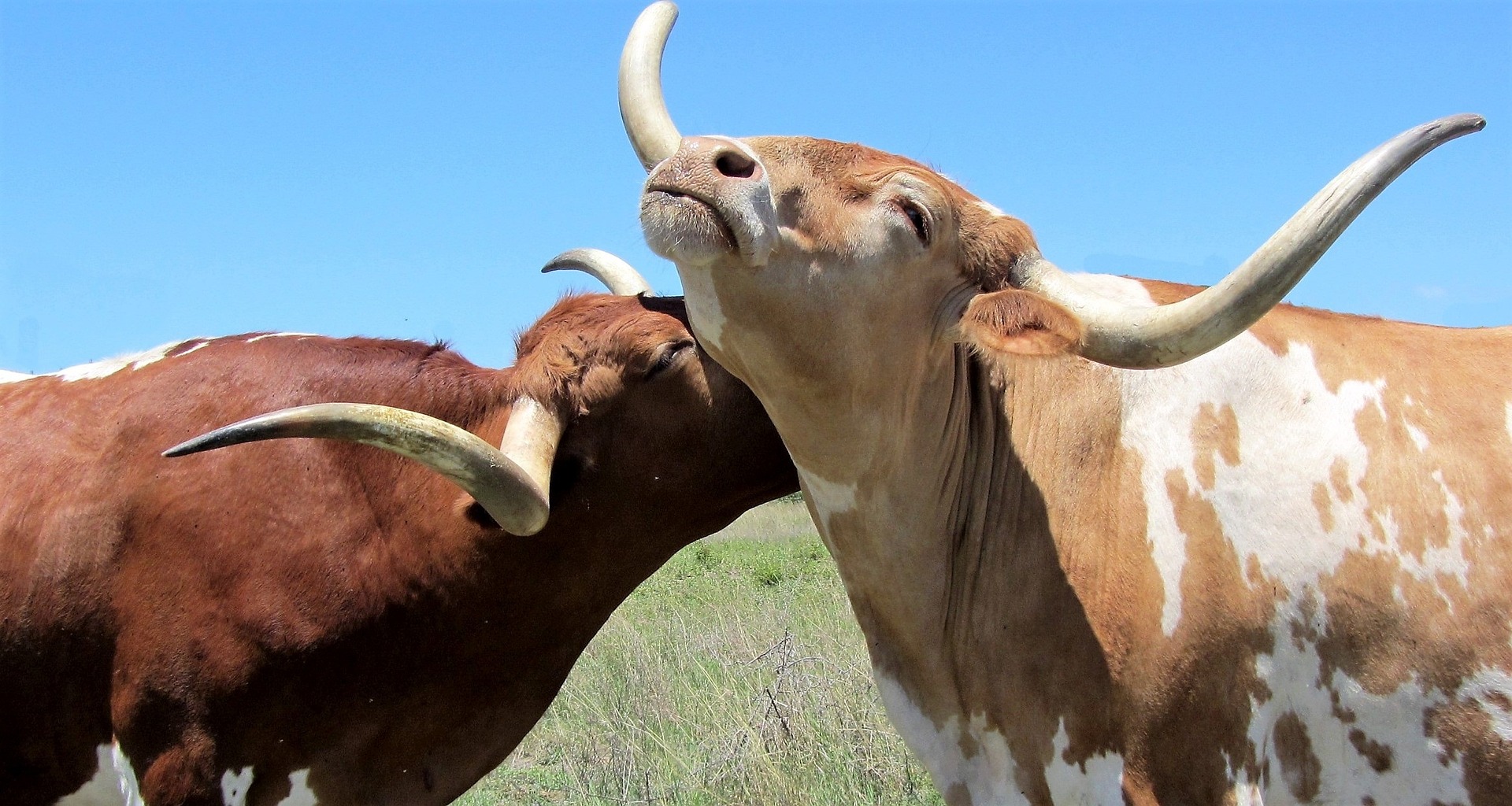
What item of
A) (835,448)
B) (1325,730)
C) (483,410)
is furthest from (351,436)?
(1325,730)

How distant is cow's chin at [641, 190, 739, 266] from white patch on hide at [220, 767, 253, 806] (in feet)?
7.99

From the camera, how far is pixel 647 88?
3342 millimetres

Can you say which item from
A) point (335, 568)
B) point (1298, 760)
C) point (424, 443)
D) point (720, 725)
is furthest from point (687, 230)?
point (720, 725)

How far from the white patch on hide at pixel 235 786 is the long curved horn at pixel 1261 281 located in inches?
120

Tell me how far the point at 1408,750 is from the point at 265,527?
3441 millimetres

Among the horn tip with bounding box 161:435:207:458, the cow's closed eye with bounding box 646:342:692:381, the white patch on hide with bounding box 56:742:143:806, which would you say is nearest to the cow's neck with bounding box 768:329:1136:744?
the cow's closed eye with bounding box 646:342:692:381

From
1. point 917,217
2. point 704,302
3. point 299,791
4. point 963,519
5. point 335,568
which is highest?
point 917,217

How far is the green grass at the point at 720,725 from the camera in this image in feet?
18.7

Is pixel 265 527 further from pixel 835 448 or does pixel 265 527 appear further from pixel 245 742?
pixel 835 448

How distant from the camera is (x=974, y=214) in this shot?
313 centimetres

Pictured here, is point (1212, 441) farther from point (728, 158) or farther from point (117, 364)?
point (117, 364)

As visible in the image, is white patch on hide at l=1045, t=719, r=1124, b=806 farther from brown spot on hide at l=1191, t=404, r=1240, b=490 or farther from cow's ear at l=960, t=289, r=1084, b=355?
cow's ear at l=960, t=289, r=1084, b=355

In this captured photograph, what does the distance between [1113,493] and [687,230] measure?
1245 mm

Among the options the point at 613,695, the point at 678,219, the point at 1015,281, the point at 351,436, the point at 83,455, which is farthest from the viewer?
the point at 613,695
